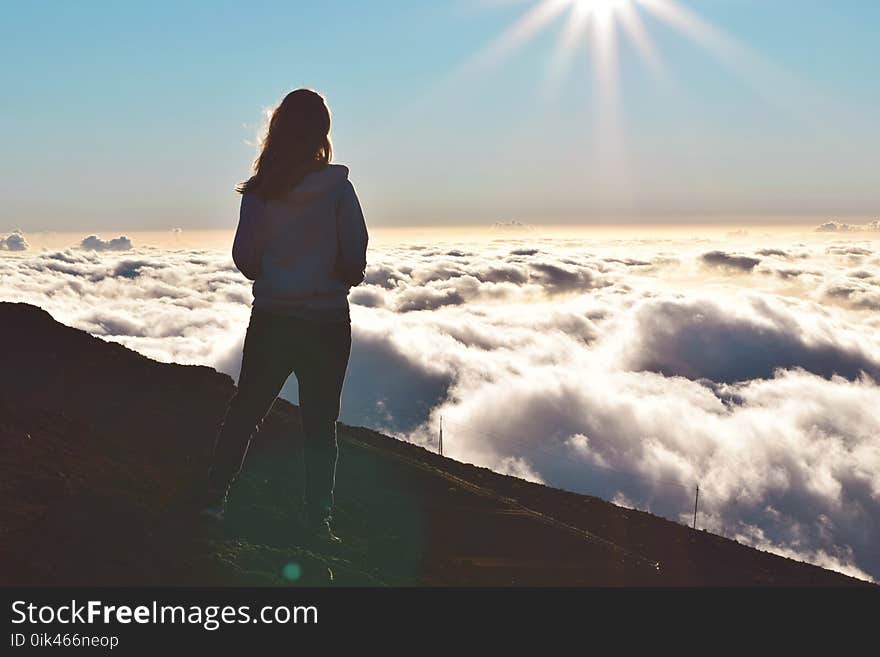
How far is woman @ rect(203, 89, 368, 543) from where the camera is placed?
14.1 feet

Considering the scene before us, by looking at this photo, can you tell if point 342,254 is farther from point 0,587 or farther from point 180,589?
point 0,587

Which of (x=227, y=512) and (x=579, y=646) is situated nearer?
(x=579, y=646)

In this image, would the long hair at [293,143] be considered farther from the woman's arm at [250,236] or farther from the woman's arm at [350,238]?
the woman's arm at [350,238]

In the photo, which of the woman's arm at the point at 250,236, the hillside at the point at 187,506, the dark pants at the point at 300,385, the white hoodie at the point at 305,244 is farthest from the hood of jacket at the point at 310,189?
the hillside at the point at 187,506

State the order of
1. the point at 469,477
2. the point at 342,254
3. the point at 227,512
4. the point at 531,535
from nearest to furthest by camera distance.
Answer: the point at 342,254, the point at 227,512, the point at 531,535, the point at 469,477

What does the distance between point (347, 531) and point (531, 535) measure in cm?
243

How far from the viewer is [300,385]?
4.54m

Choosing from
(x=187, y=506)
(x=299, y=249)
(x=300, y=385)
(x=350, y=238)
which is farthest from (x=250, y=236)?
(x=187, y=506)

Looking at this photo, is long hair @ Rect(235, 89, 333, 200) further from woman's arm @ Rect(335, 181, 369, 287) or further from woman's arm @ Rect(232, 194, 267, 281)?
woman's arm @ Rect(335, 181, 369, 287)

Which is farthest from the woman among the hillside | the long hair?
the hillside

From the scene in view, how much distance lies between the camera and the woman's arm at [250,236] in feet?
14.2

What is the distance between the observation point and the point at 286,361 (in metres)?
4.43

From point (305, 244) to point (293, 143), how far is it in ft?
1.78

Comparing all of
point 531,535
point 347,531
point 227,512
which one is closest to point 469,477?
point 531,535
